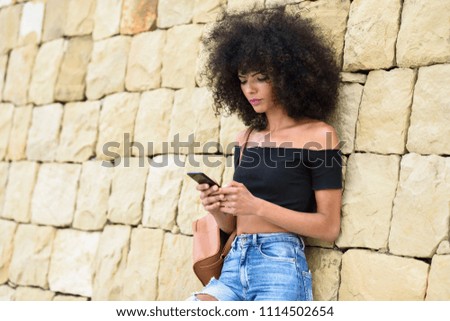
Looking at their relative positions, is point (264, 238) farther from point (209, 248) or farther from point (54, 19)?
point (54, 19)

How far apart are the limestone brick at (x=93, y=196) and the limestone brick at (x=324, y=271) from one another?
2.10m

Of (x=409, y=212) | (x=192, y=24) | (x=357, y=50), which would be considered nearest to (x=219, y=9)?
(x=192, y=24)

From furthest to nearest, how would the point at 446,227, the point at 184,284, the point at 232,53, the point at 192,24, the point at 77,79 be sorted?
the point at 77,79, the point at 192,24, the point at 184,284, the point at 232,53, the point at 446,227

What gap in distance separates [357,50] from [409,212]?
1059 millimetres

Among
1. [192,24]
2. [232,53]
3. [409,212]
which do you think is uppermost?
[192,24]

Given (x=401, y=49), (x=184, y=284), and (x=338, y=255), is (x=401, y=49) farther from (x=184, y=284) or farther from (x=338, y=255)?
(x=184, y=284)

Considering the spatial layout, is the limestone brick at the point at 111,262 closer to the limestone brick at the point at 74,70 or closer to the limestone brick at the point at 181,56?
the limestone brick at the point at 181,56

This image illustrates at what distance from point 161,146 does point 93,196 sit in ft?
2.80

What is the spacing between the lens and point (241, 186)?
3707 mm

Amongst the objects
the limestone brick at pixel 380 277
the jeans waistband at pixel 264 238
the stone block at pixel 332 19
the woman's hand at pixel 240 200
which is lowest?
the limestone brick at pixel 380 277

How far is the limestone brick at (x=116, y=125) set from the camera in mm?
5543

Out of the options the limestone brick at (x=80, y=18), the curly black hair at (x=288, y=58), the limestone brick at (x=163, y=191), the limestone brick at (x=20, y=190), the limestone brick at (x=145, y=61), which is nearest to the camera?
the curly black hair at (x=288, y=58)

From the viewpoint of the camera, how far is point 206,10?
5.18 metres

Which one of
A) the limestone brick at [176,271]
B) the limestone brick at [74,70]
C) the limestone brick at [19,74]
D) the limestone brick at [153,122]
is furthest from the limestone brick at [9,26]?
the limestone brick at [176,271]
